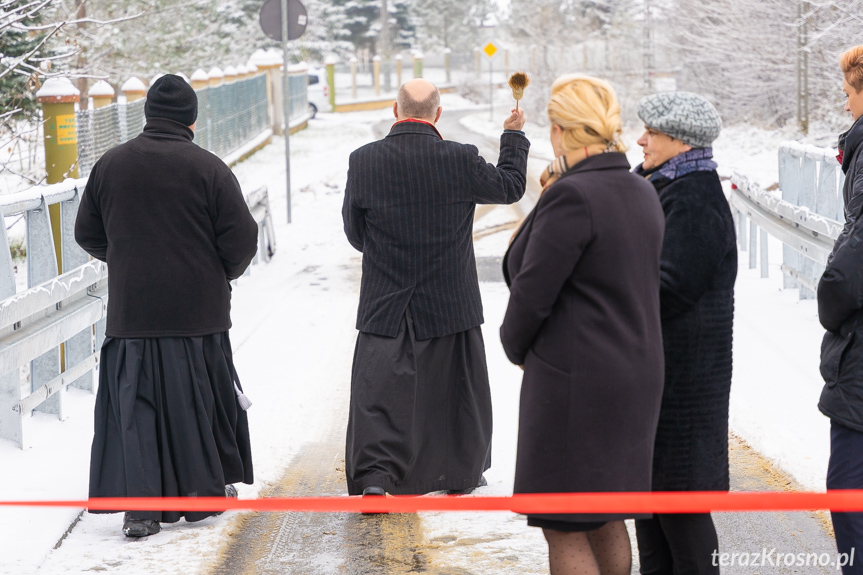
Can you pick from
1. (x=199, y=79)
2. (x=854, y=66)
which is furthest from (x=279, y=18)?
(x=854, y=66)

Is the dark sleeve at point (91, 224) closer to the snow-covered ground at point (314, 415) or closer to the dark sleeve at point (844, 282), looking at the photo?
the snow-covered ground at point (314, 415)

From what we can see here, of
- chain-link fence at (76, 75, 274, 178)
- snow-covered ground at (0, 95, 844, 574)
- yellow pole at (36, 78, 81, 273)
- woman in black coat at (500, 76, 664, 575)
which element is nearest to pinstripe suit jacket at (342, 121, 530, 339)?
snow-covered ground at (0, 95, 844, 574)

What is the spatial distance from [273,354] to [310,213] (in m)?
8.56

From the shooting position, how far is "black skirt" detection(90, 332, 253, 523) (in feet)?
15.1

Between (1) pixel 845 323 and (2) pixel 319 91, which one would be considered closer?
(1) pixel 845 323

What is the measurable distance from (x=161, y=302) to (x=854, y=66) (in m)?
3.04

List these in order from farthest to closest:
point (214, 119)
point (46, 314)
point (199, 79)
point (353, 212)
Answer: point (214, 119), point (199, 79), point (46, 314), point (353, 212)

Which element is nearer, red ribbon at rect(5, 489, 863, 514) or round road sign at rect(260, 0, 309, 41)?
red ribbon at rect(5, 489, 863, 514)

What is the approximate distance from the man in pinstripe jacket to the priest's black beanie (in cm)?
83

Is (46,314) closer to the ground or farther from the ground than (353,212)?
closer to the ground

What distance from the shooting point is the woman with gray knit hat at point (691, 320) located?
3465mm

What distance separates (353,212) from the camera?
16.7 feet

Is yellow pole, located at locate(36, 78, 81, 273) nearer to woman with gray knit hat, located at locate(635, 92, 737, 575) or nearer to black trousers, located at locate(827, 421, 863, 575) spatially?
woman with gray knit hat, located at locate(635, 92, 737, 575)

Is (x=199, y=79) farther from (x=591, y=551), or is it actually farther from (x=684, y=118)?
(x=591, y=551)
